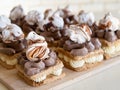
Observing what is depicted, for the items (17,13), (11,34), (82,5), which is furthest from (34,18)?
(82,5)

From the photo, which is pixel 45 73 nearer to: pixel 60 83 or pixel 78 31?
pixel 60 83

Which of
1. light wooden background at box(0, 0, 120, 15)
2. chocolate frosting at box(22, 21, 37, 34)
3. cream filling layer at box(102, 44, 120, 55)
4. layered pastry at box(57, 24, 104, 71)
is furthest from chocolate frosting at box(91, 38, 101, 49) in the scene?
light wooden background at box(0, 0, 120, 15)

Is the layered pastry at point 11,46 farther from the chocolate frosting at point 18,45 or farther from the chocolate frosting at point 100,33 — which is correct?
the chocolate frosting at point 100,33

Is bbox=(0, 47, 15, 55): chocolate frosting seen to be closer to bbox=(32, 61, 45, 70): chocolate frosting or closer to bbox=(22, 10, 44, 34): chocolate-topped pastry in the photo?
bbox=(32, 61, 45, 70): chocolate frosting

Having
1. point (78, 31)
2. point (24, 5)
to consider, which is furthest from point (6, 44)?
point (24, 5)

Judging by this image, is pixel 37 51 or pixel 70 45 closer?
pixel 37 51

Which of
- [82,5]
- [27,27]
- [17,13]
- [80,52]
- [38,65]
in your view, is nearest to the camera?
[38,65]

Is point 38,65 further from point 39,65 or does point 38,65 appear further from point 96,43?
point 96,43
